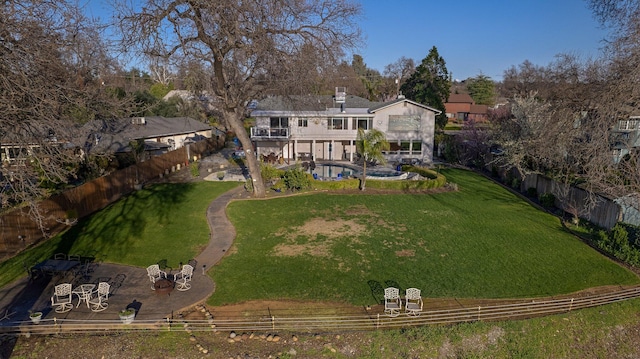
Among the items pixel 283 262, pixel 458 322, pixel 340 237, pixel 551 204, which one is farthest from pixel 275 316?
pixel 551 204

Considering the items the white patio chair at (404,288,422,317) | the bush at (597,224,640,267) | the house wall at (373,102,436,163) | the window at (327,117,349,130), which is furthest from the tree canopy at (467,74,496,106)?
the white patio chair at (404,288,422,317)

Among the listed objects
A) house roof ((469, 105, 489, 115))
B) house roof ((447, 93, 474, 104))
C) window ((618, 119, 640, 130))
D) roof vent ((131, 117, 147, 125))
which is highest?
house roof ((447, 93, 474, 104))

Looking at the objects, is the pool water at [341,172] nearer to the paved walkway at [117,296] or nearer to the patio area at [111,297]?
the paved walkway at [117,296]

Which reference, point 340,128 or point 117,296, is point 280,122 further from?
point 117,296

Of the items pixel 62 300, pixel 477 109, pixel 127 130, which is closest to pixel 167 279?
pixel 62 300

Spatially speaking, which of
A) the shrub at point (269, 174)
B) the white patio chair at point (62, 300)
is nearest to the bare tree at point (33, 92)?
the white patio chair at point (62, 300)

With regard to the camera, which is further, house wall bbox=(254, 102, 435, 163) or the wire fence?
house wall bbox=(254, 102, 435, 163)

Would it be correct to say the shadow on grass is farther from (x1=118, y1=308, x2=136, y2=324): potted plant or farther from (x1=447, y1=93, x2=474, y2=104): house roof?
(x1=447, y1=93, x2=474, y2=104): house roof
